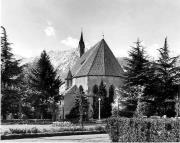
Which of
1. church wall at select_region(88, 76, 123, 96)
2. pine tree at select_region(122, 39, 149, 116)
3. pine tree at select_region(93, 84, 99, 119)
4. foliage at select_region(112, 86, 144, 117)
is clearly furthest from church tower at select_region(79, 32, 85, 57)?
foliage at select_region(112, 86, 144, 117)

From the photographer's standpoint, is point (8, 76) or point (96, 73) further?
point (96, 73)

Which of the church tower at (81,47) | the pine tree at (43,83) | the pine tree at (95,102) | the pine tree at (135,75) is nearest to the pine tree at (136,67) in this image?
the pine tree at (135,75)

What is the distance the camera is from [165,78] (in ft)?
135

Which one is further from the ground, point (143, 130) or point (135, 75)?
point (135, 75)

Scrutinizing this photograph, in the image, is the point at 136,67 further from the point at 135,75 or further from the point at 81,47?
the point at 81,47

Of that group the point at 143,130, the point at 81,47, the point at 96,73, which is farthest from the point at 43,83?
the point at 81,47

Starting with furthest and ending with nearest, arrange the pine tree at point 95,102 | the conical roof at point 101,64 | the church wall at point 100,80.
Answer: the conical roof at point 101,64 → the church wall at point 100,80 → the pine tree at point 95,102

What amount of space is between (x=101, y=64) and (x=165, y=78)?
78.5ft

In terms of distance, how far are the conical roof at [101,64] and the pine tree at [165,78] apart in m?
20.6

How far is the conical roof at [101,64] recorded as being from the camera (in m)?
63.2

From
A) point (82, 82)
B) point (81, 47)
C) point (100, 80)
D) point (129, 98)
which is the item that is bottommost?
point (129, 98)

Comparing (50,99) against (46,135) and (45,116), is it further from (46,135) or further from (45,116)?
(46,135)

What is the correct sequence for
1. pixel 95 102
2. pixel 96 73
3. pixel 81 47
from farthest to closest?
pixel 81 47 → pixel 96 73 → pixel 95 102

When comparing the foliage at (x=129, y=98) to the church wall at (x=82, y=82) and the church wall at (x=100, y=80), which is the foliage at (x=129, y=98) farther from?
the church wall at (x=82, y=82)
